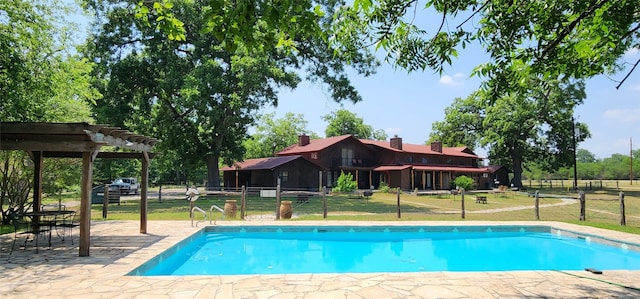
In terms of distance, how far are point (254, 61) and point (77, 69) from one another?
10.6 metres

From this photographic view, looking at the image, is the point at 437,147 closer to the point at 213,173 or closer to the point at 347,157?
the point at 347,157

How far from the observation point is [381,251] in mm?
10461

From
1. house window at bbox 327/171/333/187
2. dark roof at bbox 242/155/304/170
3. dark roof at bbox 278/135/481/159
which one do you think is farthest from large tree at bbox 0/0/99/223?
house window at bbox 327/171/333/187

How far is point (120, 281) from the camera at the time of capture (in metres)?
5.69

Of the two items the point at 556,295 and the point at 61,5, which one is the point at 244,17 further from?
the point at 61,5

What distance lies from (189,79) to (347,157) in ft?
65.0

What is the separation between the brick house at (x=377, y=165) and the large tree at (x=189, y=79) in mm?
7756

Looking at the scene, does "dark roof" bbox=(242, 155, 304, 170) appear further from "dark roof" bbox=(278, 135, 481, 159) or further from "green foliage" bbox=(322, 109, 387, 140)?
"green foliage" bbox=(322, 109, 387, 140)

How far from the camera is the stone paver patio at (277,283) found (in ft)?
16.8

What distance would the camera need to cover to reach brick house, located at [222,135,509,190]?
114 feet

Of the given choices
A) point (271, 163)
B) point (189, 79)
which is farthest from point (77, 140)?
point (271, 163)

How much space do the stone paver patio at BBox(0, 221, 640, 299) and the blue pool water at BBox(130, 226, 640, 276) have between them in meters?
0.88

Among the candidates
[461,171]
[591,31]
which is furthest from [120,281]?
[461,171]

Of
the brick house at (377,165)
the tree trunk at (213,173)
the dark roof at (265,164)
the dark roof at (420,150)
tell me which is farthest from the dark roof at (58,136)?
the dark roof at (420,150)
